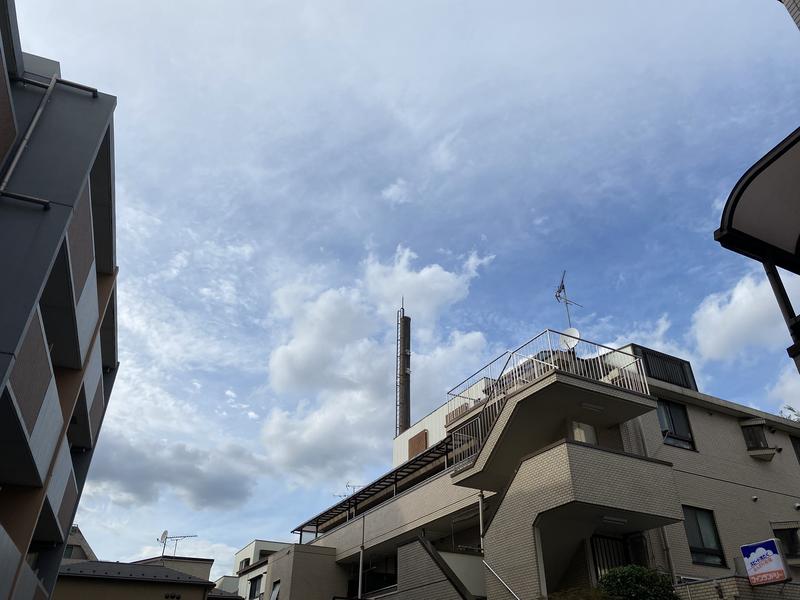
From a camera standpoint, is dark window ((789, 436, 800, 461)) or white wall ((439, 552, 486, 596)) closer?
white wall ((439, 552, 486, 596))

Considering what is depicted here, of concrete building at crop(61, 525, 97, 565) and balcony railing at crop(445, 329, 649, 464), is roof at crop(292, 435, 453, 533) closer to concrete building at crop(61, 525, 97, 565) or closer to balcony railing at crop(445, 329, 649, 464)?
balcony railing at crop(445, 329, 649, 464)

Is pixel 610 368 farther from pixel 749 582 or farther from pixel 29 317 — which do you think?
pixel 29 317

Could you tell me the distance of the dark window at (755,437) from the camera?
20203 millimetres

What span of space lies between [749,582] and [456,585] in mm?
6991

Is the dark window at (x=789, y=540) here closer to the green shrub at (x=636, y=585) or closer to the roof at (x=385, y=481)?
the green shrub at (x=636, y=585)

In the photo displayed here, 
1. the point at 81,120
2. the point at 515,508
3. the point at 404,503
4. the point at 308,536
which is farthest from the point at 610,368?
the point at 308,536

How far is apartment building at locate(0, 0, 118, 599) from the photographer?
10.1m

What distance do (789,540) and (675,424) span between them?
5.18 m

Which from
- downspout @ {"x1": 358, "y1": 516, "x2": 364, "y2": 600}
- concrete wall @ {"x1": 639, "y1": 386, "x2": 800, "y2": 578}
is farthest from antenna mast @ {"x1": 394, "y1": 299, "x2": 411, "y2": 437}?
concrete wall @ {"x1": 639, "y1": 386, "x2": 800, "y2": 578}

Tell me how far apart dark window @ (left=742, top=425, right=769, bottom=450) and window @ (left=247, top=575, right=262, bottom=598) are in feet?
77.3

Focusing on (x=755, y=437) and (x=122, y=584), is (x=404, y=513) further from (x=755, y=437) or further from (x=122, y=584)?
(x=755, y=437)

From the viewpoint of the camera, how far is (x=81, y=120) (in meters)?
12.4

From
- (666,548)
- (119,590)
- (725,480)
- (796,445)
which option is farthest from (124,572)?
(796,445)

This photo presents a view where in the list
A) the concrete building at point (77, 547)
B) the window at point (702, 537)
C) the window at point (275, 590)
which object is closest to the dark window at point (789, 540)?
the window at point (702, 537)
